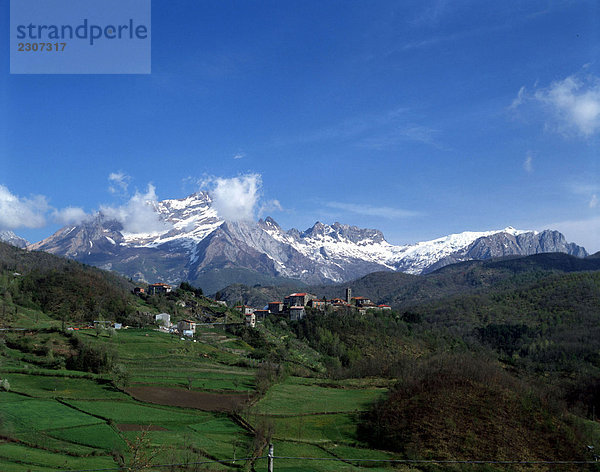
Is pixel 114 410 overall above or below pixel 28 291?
below

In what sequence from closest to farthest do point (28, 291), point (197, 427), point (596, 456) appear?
point (596, 456), point (197, 427), point (28, 291)

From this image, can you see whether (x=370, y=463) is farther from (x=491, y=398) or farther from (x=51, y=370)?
(x=51, y=370)

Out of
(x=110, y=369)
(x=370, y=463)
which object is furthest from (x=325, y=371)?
(x=370, y=463)

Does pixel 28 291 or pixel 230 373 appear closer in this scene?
pixel 230 373

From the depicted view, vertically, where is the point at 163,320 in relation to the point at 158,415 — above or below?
above

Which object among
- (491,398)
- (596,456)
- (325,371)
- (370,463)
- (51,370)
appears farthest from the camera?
(325,371)

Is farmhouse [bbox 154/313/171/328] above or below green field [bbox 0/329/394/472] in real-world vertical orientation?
above

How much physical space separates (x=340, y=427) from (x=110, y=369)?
38285 millimetres

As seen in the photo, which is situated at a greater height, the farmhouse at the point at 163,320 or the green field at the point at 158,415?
the farmhouse at the point at 163,320

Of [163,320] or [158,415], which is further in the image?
[163,320]

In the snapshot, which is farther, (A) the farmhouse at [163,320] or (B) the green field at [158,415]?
(A) the farmhouse at [163,320]

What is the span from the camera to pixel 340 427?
6362 cm

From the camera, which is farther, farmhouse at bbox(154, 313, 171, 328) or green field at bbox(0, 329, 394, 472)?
farmhouse at bbox(154, 313, 171, 328)

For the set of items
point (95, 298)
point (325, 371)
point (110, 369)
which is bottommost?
point (325, 371)
